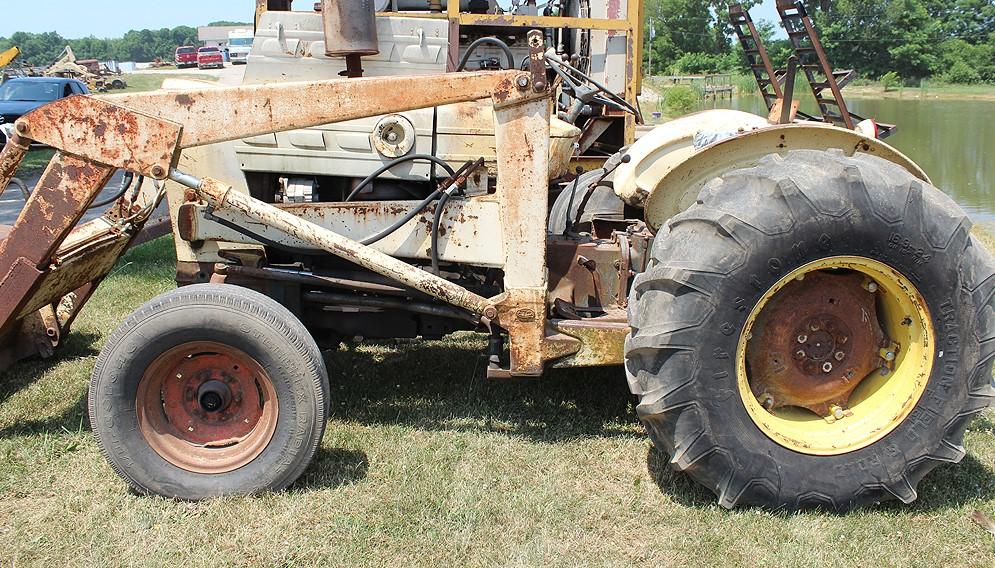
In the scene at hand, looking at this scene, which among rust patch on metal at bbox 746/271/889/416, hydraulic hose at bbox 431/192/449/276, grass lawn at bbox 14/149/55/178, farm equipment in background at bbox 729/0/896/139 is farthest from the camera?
grass lawn at bbox 14/149/55/178

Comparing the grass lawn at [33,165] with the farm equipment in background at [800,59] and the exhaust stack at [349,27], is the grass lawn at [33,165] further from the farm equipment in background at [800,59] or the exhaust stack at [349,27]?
the exhaust stack at [349,27]

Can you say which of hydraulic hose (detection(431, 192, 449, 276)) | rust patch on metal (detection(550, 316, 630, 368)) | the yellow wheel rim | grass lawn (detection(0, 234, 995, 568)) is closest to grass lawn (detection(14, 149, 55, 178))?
grass lawn (detection(0, 234, 995, 568))

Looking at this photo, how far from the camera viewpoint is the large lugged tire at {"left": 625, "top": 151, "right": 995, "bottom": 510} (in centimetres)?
303

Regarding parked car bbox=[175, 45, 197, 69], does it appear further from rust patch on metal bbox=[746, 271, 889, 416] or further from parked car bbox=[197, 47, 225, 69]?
rust patch on metal bbox=[746, 271, 889, 416]

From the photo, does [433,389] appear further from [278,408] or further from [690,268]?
[690,268]

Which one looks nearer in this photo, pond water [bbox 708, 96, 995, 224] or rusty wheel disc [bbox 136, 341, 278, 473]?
rusty wheel disc [bbox 136, 341, 278, 473]

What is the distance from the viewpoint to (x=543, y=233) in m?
3.40

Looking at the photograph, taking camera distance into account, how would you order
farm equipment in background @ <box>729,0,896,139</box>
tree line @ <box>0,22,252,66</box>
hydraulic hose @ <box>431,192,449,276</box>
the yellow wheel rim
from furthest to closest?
tree line @ <box>0,22,252,66</box> → farm equipment in background @ <box>729,0,896,139</box> → hydraulic hose @ <box>431,192,449,276</box> → the yellow wheel rim

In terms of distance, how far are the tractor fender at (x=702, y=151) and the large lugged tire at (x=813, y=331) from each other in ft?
0.89

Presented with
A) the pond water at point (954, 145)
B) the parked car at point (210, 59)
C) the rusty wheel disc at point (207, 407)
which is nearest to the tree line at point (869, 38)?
the pond water at point (954, 145)

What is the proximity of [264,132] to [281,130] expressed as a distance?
0.07m

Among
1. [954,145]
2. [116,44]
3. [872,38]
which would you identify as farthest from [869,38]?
[116,44]

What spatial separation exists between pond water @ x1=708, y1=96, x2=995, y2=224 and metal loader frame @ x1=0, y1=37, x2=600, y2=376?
10.5 m

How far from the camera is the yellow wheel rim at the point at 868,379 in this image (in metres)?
3.12
